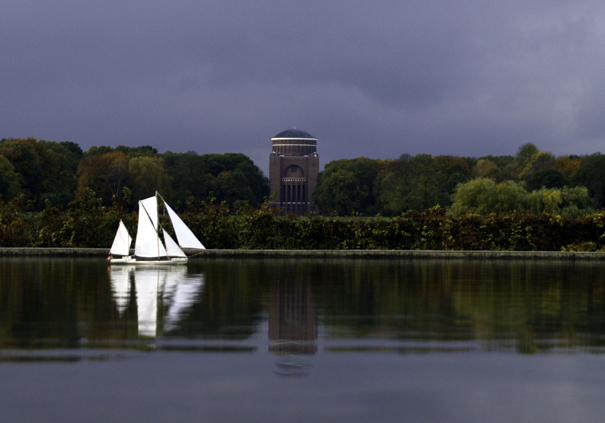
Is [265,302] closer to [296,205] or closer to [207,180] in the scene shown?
[207,180]

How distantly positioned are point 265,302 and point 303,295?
1089mm

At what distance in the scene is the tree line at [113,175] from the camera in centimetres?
7562

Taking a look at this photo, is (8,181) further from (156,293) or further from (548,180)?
(156,293)

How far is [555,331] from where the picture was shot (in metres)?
9.41

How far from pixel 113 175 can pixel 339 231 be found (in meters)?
59.7

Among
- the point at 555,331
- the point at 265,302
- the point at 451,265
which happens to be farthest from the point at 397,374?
the point at 451,265

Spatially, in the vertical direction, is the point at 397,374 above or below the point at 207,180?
below

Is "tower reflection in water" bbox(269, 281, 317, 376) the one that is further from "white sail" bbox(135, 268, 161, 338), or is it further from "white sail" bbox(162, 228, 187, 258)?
"white sail" bbox(162, 228, 187, 258)

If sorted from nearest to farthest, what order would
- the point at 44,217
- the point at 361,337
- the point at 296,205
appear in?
the point at 361,337, the point at 44,217, the point at 296,205

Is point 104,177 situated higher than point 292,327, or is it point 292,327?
point 104,177

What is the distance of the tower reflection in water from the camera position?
25.1 ft

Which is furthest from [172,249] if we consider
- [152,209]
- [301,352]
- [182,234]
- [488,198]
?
[488,198]

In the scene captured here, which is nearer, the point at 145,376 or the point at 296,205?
the point at 145,376

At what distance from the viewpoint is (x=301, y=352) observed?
26.8 feet
